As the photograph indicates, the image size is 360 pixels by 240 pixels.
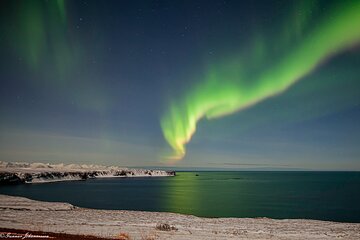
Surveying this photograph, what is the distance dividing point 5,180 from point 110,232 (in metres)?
148

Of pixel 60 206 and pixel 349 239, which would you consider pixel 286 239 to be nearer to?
pixel 349 239

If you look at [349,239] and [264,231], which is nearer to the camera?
[349,239]

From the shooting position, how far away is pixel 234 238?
1045 inches

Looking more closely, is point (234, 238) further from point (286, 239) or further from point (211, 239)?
point (286, 239)

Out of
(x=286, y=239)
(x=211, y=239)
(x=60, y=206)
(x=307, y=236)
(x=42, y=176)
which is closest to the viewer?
(x=211, y=239)

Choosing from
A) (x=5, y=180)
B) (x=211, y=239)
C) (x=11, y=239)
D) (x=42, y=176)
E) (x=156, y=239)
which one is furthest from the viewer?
(x=42, y=176)

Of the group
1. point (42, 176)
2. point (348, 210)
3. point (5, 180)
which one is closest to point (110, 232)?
point (348, 210)

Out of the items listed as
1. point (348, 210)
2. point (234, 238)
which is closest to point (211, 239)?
point (234, 238)

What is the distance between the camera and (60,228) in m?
28.4

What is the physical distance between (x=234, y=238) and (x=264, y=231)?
7.54 metres

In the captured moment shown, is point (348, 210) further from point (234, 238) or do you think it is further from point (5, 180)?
point (5, 180)

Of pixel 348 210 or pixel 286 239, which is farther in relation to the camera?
pixel 348 210

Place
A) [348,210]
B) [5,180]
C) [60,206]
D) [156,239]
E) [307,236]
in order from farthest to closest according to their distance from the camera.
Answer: [5,180] → [348,210] → [60,206] → [307,236] → [156,239]

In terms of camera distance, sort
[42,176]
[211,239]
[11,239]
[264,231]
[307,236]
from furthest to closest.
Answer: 1. [42,176]
2. [264,231]
3. [307,236]
4. [211,239]
5. [11,239]
